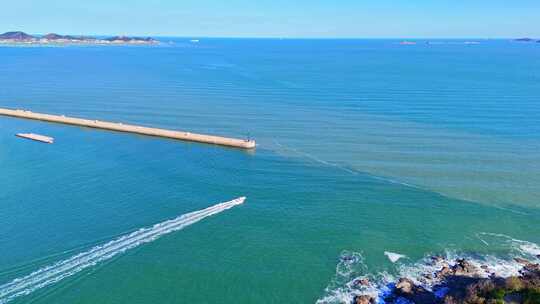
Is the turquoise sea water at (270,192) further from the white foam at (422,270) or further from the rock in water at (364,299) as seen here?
the rock in water at (364,299)

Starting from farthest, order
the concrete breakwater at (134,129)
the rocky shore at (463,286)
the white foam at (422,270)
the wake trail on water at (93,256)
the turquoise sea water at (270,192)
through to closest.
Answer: the concrete breakwater at (134,129)
the turquoise sea water at (270,192)
the white foam at (422,270)
the wake trail on water at (93,256)
the rocky shore at (463,286)

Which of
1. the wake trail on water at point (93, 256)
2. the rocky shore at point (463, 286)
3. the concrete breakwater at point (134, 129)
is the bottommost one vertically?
the wake trail on water at point (93, 256)

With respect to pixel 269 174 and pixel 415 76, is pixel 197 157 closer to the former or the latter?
pixel 269 174

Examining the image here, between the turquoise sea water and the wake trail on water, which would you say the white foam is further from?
the wake trail on water

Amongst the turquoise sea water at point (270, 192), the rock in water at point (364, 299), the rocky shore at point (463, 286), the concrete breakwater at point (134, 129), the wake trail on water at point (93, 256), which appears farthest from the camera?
the concrete breakwater at point (134, 129)

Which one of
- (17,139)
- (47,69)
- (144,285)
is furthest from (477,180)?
(47,69)

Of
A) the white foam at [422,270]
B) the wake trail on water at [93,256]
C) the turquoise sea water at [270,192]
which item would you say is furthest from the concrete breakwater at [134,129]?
the white foam at [422,270]

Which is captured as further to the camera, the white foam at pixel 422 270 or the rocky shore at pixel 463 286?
the white foam at pixel 422 270
